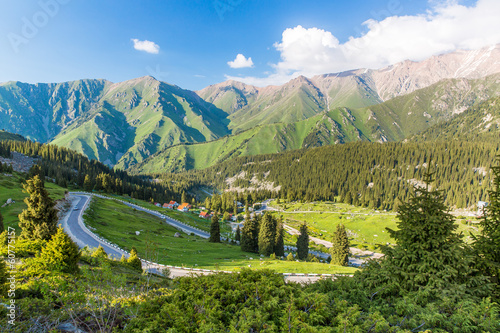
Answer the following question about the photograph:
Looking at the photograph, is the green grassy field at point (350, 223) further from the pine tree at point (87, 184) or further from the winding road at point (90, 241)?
the pine tree at point (87, 184)

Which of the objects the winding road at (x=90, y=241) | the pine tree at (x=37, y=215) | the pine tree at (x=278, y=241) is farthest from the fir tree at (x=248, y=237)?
the pine tree at (x=37, y=215)

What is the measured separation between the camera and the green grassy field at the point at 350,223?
103125 mm

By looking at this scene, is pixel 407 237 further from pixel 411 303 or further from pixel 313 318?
pixel 313 318

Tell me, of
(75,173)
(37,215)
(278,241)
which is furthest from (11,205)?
(75,173)

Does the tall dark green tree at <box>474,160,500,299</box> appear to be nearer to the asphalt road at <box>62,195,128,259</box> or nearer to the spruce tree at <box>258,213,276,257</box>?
the asphalt road at <box>62,195,128,259</box>

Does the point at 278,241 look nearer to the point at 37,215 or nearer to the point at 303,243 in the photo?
the point at 303,243

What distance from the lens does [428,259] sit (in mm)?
11211

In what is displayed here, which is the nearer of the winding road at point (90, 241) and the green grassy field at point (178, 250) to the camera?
the winding road at point (90, 241)

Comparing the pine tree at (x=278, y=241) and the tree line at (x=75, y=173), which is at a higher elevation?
the tree line at (x=75, y=173)

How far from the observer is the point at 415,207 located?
12.8 meters

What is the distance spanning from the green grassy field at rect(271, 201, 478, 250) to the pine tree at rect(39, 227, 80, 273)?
102 meters

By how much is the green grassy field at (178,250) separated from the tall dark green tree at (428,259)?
75.8 ft

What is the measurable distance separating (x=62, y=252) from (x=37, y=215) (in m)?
6.90

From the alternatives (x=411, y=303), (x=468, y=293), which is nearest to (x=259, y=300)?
(x=411, y=303)
